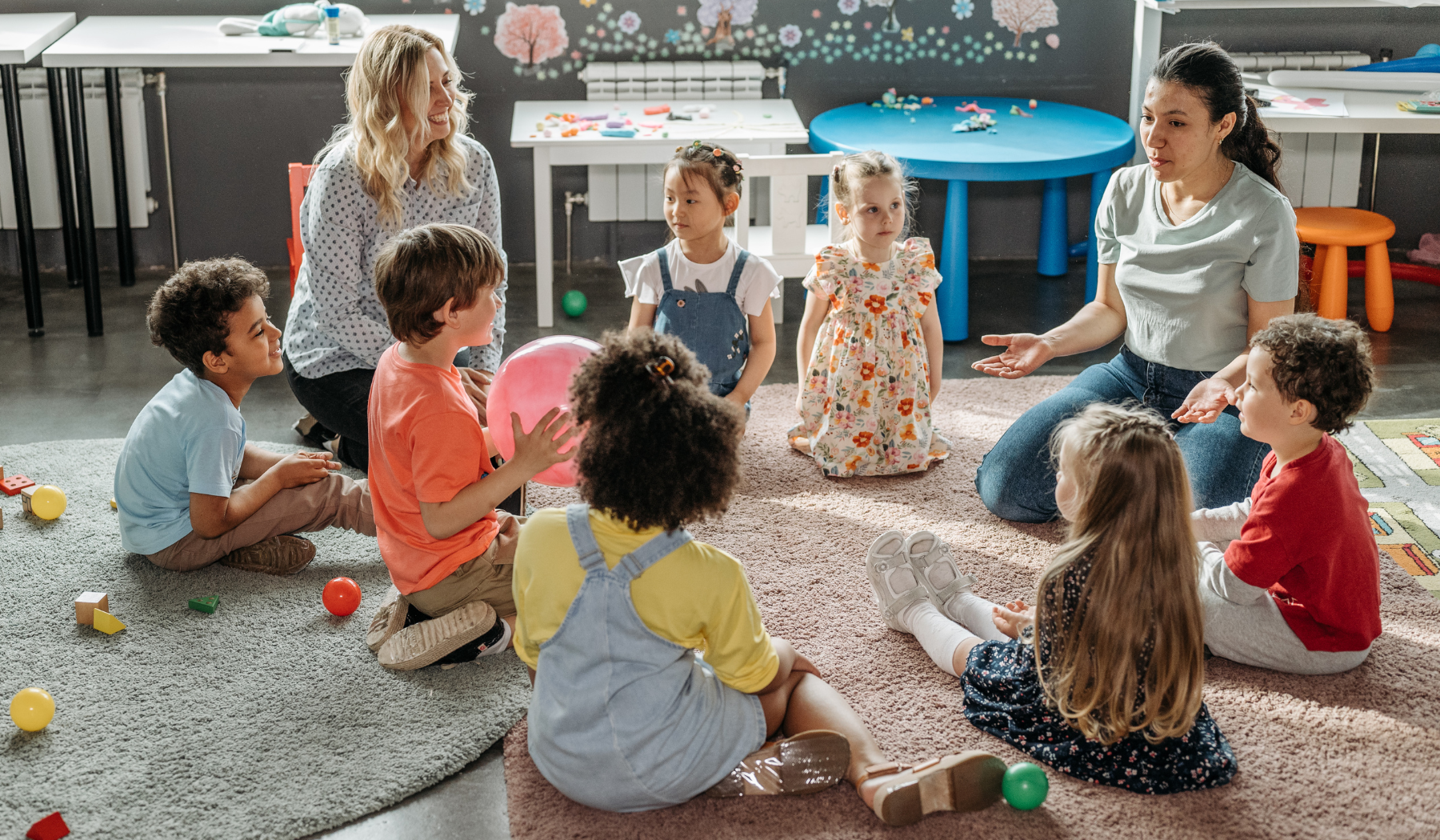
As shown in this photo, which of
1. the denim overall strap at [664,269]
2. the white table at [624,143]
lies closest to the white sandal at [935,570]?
the denim overall strap at [664,269]

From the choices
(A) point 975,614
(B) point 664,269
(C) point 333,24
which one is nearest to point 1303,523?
(A) point 975,614

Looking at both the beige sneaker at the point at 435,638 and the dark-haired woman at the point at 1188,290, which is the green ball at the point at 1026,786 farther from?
the beige sneaker at the point at 435,638

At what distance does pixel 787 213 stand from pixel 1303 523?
215 centimetres

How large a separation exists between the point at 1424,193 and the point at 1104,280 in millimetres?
2606

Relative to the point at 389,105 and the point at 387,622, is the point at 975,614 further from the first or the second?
the point at 389,105

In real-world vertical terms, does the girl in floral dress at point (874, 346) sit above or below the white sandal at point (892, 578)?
above

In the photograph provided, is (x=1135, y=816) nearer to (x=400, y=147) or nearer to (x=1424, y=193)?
(x=400, y=147)

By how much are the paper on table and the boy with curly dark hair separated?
309 centimetres

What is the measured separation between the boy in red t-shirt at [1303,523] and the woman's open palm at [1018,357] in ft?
1.79

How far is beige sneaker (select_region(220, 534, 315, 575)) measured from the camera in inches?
104

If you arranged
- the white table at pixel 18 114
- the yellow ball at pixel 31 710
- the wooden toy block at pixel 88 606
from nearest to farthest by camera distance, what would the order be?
the yellow ball at pixel 31 710, the wooden toy block at pixel 88 606, the white table at pixel 18 114

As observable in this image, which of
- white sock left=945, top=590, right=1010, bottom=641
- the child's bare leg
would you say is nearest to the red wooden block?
the child's bare leg

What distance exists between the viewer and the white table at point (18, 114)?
382cm

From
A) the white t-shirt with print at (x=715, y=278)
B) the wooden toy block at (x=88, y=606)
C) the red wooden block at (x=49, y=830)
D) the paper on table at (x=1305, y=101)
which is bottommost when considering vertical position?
the red wooden block at (x=49, y=830)
